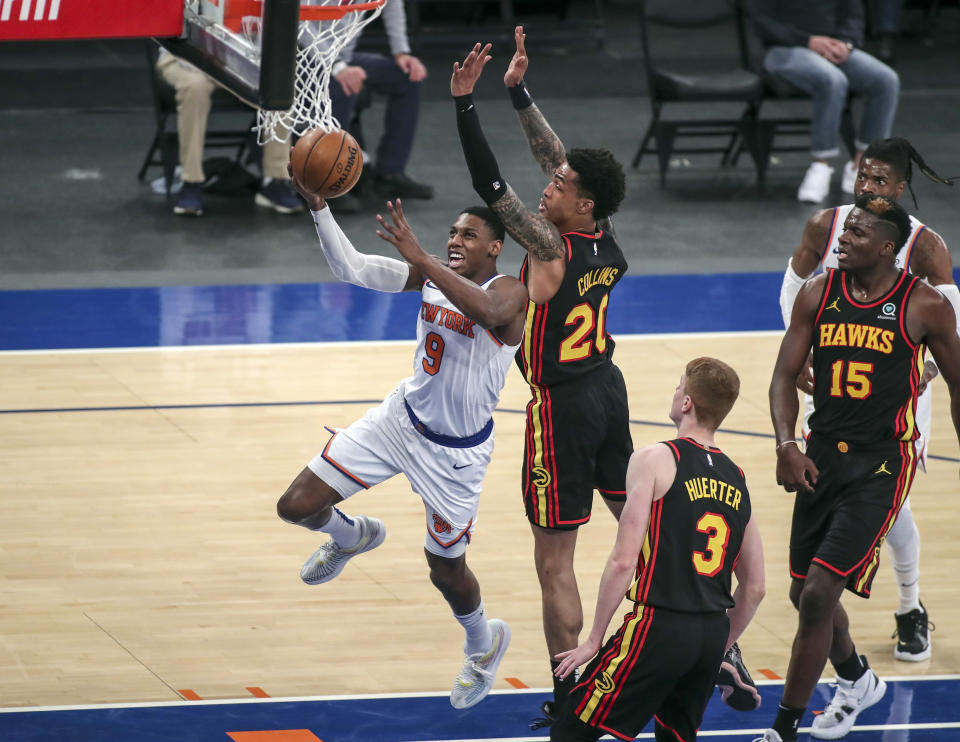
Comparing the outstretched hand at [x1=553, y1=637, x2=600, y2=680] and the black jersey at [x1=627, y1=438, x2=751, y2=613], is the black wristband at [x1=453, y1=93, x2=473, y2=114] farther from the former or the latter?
the outstretched hand at [x1=553, y1=637, x2=600, y2=680]

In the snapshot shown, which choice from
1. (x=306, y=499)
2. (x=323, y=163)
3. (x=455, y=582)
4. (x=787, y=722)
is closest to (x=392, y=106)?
(x=323, y=163)

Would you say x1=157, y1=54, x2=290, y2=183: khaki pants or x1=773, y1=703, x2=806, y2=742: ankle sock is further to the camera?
x1=157, y1=54, x2=290, y2=183: khaki pants

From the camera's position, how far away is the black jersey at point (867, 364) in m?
4.51

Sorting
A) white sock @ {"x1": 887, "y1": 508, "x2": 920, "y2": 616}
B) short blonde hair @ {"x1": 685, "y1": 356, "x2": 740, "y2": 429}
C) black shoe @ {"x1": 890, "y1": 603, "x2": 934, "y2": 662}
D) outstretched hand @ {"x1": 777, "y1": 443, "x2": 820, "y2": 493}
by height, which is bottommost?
black shoe @ {"x1": 890, "y1": 603, "x2": 934, "y2": 662}

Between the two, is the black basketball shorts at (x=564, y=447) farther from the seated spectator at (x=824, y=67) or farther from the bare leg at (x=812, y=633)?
the seated spectator at (x=824, y=67)

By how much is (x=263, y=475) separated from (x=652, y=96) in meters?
6.25

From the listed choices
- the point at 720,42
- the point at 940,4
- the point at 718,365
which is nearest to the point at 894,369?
the point at 718,365

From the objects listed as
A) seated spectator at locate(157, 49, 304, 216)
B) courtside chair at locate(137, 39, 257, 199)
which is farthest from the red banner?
courtside chair at locate(137, 39, 257, 199)

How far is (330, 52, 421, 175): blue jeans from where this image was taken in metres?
11.0

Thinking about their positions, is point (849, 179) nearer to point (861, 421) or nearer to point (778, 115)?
point (778, 115)

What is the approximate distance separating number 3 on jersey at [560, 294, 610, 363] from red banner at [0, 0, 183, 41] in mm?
1683

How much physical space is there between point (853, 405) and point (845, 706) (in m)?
1.04

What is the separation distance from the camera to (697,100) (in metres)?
11.5

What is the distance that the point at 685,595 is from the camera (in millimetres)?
3838
